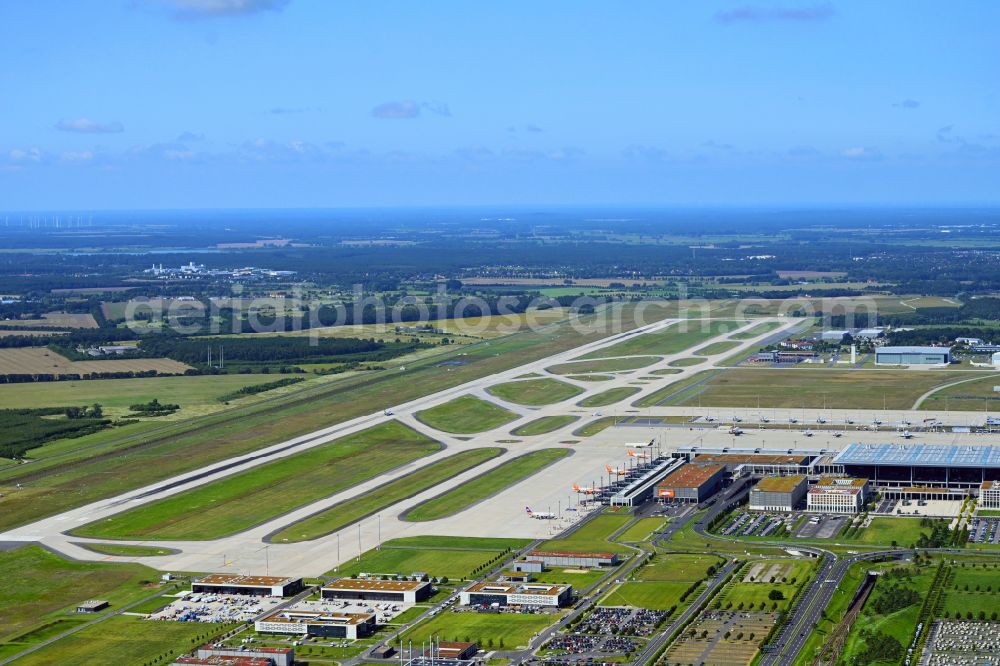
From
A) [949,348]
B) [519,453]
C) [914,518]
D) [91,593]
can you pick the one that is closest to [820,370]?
[949,348]

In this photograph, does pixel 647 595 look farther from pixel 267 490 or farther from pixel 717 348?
pixel 717 348

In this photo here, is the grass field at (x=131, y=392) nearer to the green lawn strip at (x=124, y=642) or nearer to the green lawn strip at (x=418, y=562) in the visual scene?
the green lawn strip at (x=418, y=562)

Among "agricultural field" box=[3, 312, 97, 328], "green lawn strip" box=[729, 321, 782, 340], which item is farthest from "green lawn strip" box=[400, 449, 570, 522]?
"agricultural field" box=[3, 312, 97, 328]

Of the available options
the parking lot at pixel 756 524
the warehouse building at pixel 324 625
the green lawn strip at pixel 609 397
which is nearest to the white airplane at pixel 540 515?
the parking lot at pixel 756 524

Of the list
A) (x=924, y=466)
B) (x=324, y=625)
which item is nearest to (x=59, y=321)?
(x=924, y=466)

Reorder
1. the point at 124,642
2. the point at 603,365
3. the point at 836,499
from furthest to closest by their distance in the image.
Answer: the point at 603,365 → the point at 836,499 → the point at 124,642
